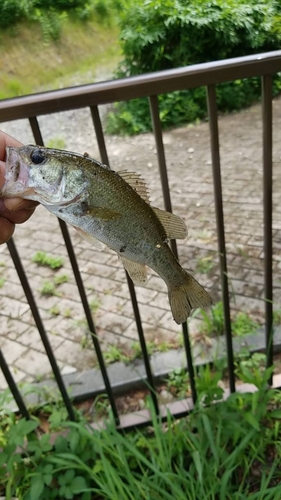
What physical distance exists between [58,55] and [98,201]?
10.4 metres

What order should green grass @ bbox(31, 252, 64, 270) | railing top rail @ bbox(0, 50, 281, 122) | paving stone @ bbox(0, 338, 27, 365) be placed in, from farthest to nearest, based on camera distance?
green grass @ bbox(31, 252, 64, 270)
paving stone @ bbox(0, 338, 27, 365)
railing top rail @ bbox(0, 50, 281, 122)

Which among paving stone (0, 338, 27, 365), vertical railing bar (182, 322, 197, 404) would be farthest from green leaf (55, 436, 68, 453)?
paving stone (0, 338, 27, 365)

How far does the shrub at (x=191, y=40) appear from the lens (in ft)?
23.2

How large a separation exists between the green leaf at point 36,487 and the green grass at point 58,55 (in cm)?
882

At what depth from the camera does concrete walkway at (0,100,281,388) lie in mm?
2881

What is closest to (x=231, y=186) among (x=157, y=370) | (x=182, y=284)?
(x=157, y=370)

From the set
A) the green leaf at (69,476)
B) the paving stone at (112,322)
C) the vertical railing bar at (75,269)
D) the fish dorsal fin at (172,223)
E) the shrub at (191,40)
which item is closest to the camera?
the fish dorsal fin at (172,223)

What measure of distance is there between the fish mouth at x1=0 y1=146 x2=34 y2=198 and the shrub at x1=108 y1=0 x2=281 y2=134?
6562mm

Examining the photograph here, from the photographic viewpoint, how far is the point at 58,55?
33.4ft

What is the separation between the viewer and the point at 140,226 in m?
0.84

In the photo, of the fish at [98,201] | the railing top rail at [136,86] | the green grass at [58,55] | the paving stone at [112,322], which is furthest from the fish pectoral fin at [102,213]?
the green grass at [58,55]

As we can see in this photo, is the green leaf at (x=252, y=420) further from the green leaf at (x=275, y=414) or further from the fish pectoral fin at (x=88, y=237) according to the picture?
the fish pectoral fin at (x=88, y=237)

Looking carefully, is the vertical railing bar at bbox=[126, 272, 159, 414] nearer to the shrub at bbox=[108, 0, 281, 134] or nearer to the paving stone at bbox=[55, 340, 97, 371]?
the paving stone at bbox=[55, 340, 97, 371]

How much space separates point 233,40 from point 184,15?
85 cm
